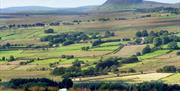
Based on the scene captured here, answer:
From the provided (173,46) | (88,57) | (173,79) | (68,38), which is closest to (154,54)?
(173,46)

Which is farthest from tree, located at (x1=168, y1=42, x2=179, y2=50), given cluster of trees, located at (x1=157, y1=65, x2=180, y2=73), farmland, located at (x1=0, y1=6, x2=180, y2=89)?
cluster of trees, located at (x1=157, y1=65, x2=180, y2=73)

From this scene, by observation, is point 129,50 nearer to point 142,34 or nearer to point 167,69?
point 167,69

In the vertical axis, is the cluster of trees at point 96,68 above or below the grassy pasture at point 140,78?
below

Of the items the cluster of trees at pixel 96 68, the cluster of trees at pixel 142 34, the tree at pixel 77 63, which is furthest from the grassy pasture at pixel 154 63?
the cluster of trees at pixel 142 34

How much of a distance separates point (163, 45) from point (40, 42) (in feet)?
110

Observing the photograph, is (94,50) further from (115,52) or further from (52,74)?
A: (52,74)

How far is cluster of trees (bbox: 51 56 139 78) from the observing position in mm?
75100

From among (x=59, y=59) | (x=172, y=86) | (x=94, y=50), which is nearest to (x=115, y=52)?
(x=94, y=50)

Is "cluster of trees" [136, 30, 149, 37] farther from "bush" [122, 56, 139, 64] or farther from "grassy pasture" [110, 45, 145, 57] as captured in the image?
"bush" [122, 56, 139, 64]

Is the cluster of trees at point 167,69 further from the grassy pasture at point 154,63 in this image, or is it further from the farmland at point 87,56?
the grassy pasture at point 154,63

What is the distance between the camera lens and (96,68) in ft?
261

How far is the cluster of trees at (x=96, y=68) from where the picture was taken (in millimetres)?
75100

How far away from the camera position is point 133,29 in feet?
497

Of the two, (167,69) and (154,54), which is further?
(154,54)
